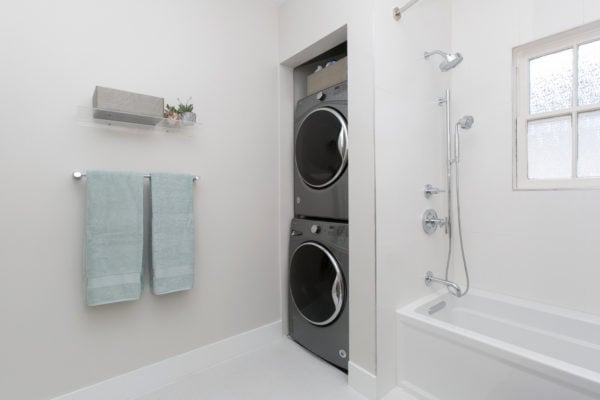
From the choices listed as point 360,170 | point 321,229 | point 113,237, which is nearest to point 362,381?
point 321,229

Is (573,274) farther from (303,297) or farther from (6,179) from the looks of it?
(6,179)

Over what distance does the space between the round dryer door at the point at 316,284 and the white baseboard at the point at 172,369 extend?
35 cm

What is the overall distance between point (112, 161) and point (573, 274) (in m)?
2.39

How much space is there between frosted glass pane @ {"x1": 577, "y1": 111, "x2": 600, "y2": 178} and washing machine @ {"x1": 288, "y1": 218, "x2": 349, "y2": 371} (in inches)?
49.8

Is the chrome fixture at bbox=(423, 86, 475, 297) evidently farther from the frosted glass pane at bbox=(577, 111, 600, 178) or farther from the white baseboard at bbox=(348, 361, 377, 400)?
the white baseboard at bbox=(348, 361, 377, 400)

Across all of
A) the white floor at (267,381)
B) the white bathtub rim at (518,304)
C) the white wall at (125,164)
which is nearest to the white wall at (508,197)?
the white bathtub rim at (518,304)

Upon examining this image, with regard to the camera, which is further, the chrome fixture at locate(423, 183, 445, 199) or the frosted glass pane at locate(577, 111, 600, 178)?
the chrome fixture at locate(423, 183, 445, 199)

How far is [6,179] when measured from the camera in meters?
1.20

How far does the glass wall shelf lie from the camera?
135 cm

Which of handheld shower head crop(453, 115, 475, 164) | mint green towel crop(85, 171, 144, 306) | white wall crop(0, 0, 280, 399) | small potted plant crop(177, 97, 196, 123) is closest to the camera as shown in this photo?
white wall crop(0, 0, 280, 399)

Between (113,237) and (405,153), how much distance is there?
60.8 inches

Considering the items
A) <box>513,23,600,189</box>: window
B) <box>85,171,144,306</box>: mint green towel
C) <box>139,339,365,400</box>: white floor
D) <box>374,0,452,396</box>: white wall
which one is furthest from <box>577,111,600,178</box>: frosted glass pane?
<box>85,171,144,306</box>: mint green towel

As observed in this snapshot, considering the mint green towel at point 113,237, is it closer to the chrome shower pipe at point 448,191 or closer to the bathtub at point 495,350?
the bathtub at point 495,350

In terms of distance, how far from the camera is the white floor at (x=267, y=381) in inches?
59.2
